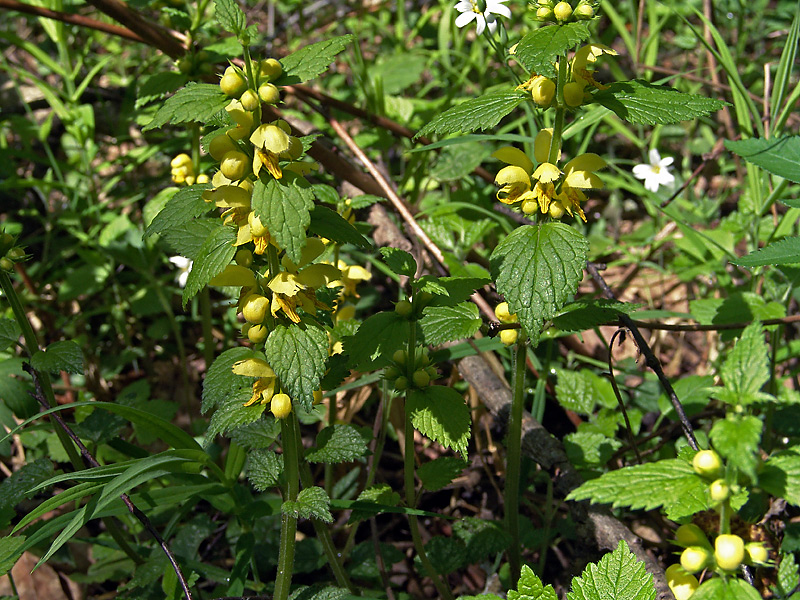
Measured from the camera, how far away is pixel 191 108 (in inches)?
44.4

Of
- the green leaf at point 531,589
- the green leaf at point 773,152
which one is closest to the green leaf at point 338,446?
the green leaf at point 531,589

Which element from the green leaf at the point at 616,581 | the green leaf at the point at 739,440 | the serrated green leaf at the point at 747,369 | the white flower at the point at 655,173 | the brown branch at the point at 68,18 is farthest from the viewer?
the white flower at the point at 655,173

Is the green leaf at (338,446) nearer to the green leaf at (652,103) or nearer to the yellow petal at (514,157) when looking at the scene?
the yellow petal at (514,157)

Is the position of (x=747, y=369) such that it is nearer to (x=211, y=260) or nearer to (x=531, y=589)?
(x=531, y=589)

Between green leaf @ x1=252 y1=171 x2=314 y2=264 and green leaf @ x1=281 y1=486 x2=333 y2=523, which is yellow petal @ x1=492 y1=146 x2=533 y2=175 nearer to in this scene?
green leaf @ x1=252 y1=171 x2=314 y2=264

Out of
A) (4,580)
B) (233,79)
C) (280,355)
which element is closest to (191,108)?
(233,79)

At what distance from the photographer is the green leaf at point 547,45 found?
3.55ft

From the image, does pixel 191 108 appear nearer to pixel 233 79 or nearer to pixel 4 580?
pixel 233 79

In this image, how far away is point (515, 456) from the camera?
64.2 inches

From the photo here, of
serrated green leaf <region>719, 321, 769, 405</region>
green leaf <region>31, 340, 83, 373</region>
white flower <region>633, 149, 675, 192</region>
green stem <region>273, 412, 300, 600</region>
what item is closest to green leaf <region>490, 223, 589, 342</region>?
serrated green leaf <region>719, 321, 769, 405</region>

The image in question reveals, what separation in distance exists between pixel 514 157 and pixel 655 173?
1.63m

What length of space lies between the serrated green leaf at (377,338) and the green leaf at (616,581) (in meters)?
0.58

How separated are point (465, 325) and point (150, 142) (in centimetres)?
295

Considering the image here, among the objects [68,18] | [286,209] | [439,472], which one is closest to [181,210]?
[286,209]
